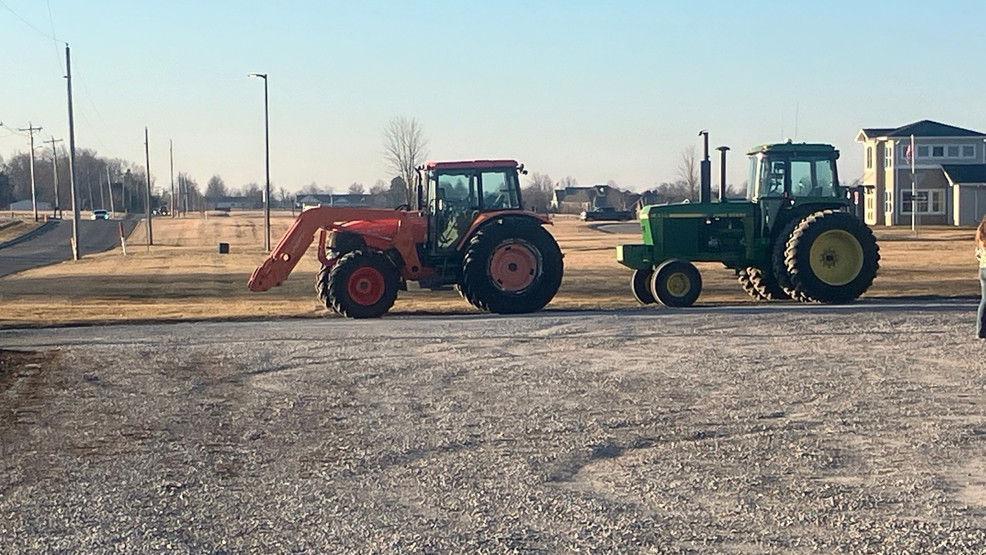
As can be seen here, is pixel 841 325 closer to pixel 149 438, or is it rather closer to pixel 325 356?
pixel 325 356

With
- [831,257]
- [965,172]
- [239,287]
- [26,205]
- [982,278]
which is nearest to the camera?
[982,278]

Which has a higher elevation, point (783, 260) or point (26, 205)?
point (26, 205)

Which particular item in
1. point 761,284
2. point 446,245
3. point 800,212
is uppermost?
point 800,212

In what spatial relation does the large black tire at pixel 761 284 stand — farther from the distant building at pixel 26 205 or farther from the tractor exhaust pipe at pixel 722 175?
the distant building at pixel 26 205

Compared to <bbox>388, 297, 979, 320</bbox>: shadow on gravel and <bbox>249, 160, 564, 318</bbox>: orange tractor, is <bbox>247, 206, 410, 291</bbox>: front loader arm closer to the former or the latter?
<bbox>249, 160, 564, 318</bbox>: orange tractor

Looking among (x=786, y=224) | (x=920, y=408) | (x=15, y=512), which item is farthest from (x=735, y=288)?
(x=15, y=512)

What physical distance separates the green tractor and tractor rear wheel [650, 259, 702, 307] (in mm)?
18

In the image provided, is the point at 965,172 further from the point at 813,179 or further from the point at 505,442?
the point at 505,442

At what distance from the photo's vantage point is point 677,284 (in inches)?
893

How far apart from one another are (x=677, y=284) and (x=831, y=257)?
2698 mm

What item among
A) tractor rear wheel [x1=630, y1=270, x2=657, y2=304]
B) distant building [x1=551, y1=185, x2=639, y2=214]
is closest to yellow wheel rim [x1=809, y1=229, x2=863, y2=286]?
tractor rear wheel [x1=630, y1=270, x2=657, y2=304]

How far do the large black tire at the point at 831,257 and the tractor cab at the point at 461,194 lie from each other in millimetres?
4933

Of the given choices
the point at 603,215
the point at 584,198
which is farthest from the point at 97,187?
Answer: the point at 603,215

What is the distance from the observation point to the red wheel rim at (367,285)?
20984 mm
